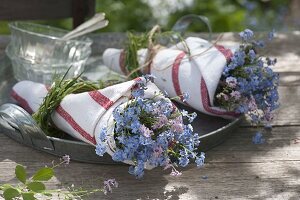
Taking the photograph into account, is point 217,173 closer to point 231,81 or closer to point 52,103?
point 231,81

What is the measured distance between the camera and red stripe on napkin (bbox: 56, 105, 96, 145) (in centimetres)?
117

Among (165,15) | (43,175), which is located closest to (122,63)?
(43,175)

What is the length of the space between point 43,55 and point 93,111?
1.38 ft

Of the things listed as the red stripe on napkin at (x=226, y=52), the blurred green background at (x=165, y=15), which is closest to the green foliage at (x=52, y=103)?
the red stripe on napkin at (x=226, y=52)

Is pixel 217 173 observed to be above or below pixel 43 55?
below

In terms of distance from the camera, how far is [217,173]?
121 centimetres

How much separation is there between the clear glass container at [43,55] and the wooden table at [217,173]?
25 centimetres

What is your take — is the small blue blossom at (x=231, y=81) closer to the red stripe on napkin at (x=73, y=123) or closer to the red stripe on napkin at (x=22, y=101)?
the red stripe on napkin at (x=73, y=123)

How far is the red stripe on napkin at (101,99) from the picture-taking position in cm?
116

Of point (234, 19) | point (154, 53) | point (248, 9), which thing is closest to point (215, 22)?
point (234, 19)

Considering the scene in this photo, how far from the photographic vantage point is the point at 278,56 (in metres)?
1.88

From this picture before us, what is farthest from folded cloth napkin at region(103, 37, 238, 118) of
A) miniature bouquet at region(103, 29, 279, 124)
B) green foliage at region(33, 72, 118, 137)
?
green foliage at region(33, 72, 118, 137)

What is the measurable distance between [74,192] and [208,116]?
0.43 metres

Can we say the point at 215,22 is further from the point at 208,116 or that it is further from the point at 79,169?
the point at 79,169
